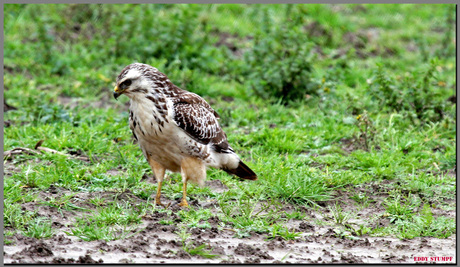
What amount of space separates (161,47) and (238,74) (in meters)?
1.33

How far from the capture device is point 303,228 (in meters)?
5.79

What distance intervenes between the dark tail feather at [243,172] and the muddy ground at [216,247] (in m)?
0.90

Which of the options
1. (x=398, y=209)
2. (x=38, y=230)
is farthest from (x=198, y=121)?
(x=398, y=209)

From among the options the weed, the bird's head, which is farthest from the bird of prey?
the weed

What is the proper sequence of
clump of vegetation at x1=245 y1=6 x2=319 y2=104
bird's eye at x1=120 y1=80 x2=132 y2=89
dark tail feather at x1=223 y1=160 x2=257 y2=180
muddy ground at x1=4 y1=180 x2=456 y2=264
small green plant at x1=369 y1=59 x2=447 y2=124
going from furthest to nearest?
clump of vegetation at x1=245 y1=6 x2=319 y2=104, small green plant at x1=369 y1=59 x2=447 y2=124, dark tail feather at x1=223 y1=160 x2=257 y2=180, bird's eye at x1=120 y1=80 x2=132 y2=89, muddy ground at x1=4 y1=180 x2=456 y2=264

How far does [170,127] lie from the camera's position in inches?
233

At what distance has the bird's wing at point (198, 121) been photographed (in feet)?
19.7

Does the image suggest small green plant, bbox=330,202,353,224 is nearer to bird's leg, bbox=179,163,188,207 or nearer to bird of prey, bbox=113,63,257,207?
bird of prey, bbox=113,63,257,207

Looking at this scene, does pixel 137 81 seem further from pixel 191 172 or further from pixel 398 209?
pixel 398 209

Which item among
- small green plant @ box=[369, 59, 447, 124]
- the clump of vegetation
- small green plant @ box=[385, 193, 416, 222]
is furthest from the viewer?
the clump of vegetation

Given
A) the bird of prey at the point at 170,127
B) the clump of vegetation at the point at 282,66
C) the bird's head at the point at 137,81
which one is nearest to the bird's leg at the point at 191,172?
the bird of prey at the point at 170,127

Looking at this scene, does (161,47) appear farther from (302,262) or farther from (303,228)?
(302,262)

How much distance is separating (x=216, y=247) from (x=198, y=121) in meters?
1.46

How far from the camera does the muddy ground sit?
4.91 metres
